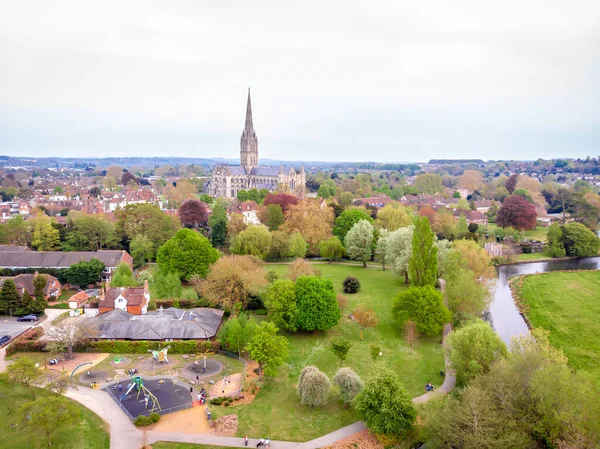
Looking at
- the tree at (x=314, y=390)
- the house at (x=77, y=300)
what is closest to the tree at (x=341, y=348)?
the tree at (x=314, y=390)

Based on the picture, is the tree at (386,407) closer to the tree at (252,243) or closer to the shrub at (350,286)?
the shrub at (350,286)

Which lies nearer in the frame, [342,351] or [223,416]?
[223,416]

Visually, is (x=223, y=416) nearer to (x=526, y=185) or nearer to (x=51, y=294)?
(x=51, y=294)

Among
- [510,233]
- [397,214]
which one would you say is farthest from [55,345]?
[510,233]

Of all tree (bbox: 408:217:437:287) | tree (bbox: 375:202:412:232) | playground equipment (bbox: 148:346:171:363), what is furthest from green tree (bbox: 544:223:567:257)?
playground equipment (bbox: 148:346:171:363)

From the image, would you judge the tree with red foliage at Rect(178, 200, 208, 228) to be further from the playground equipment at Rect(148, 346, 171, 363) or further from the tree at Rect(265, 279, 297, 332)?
the playground equipment at Rect(148, 346, 171, 363)
